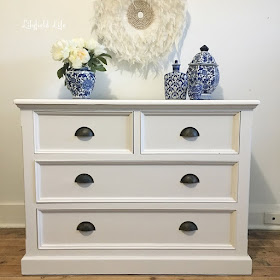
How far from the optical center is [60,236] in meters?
1.54

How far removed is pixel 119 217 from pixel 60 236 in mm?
303

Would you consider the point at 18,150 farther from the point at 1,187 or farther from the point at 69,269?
the point at 69,269

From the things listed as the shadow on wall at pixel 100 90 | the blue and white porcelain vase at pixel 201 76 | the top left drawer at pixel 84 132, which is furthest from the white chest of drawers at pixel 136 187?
the shadow on wall at pixel 100 90

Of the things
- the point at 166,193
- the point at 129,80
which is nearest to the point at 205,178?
the point at 166,193

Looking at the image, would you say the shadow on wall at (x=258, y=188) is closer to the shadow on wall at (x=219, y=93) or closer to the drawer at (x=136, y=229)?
the shadow on wall at (x=219, y=93)

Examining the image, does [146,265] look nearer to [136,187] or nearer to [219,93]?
[136,187]

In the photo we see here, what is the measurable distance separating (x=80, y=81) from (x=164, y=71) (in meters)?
0.61

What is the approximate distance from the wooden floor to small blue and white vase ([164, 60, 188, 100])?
91 cm

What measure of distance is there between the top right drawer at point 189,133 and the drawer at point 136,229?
306 mm

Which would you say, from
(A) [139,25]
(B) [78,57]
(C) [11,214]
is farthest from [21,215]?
(A) [139,25]

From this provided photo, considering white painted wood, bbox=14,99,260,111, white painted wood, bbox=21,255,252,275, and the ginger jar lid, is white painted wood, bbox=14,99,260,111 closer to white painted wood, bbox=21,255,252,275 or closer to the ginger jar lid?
the ginger jar lid

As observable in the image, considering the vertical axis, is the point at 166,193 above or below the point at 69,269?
above

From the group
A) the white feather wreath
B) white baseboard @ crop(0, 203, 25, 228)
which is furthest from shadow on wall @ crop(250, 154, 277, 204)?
white baseboard @ crop(0, 203, 25, 228)

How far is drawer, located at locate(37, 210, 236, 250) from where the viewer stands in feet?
5.03
